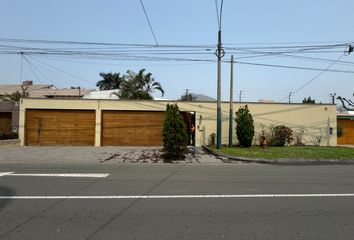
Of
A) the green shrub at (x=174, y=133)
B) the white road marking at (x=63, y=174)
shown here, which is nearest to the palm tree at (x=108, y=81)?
the green shrub at (x=174, y=133)

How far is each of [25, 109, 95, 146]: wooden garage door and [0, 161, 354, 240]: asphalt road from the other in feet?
48.2

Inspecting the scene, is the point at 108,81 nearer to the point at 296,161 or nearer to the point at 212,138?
the point at 212,138

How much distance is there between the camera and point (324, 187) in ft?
36.5

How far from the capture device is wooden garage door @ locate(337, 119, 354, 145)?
1284 inches

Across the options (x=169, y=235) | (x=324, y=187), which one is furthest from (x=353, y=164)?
(x=169, y=235)

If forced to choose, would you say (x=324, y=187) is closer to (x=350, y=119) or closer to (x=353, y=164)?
(x=353, y=164)

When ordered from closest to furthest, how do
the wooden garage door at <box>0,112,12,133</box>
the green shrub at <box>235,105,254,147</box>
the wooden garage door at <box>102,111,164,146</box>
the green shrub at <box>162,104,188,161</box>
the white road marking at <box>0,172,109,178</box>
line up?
the white road marking at <box>0,172,109,178</box>, the green shrub at <box>162,104,188,161</box>, the green shrub at <box>235,105,254,147</box>, the wooden garage door at <box>102,111,164,146</box>, the wooden garage door at <box>0,112,12,133</box>

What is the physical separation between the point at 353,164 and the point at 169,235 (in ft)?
48.6

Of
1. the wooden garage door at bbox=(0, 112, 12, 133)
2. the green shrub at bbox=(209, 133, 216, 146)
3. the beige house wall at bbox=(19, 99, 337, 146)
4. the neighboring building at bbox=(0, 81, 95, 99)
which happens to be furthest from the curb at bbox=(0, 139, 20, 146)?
the neighboring building at bbox=(0, 81, 95, 99)

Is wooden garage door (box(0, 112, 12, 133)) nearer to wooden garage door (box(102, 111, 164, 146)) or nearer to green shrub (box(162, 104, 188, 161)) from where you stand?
wooden garage door (box(102, 111, 164, 146))

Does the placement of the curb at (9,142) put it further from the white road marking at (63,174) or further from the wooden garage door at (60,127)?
the white road marking at (63,174)

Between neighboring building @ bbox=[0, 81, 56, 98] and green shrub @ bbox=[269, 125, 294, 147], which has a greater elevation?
neighboring building @ bbox=[0, 81, 56, 98]

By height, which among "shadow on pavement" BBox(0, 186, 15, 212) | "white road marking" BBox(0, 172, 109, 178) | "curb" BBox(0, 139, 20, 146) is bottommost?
"shadow on pavement" BBox(0, 186, 15, 212)

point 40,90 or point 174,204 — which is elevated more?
point 40,90
